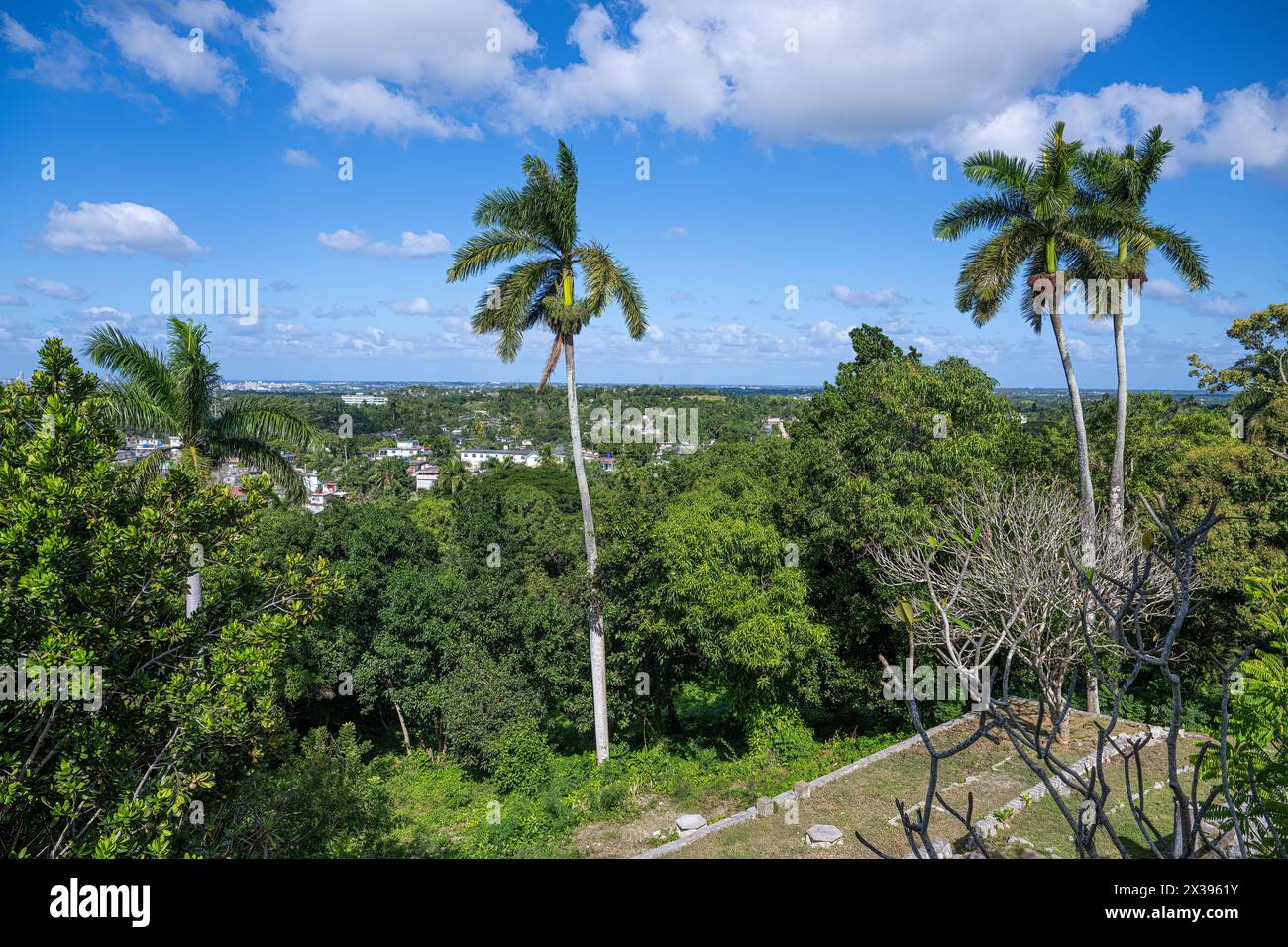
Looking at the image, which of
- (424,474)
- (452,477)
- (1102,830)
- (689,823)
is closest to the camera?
(1102,830)

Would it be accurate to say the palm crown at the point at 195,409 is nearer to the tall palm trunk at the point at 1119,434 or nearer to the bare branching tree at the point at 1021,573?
the bare branching tree at the point at 1021,573

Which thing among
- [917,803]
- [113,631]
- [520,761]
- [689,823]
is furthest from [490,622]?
[113,631]

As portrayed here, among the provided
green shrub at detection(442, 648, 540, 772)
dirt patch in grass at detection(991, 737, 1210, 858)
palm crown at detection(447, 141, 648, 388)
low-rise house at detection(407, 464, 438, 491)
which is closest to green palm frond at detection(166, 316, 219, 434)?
palm crown at detection(447, 141, 648, 388)

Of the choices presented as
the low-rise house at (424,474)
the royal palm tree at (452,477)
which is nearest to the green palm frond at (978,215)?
the royal palm tree at (452,477)

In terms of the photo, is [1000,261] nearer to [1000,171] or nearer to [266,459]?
[1000,171]

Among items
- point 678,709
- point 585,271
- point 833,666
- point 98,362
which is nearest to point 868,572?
point 833,666

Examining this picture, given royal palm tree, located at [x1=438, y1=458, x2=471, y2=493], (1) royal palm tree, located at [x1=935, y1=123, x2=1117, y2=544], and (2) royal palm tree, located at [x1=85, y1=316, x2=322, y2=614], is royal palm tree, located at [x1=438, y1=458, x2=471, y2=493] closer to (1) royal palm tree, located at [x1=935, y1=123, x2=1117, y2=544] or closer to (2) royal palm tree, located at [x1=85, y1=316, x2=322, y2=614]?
(2) royal palm tree, located at [x1=85, y1=316, x2=322, y2=614]

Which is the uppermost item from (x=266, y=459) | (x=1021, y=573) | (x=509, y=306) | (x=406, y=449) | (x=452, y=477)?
(x=509, y=306)

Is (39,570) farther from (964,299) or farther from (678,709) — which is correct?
(678,709)
